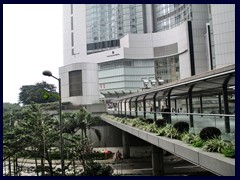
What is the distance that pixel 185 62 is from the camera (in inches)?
2313

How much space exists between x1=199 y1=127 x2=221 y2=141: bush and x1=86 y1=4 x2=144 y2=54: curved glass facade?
71207 millimetres

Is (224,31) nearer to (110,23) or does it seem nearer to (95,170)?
(95,170)

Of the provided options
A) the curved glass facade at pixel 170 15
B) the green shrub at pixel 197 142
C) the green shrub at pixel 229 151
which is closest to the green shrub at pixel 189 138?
the green shrub at pixel 197 142

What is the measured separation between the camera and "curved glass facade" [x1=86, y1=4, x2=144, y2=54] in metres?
76.1

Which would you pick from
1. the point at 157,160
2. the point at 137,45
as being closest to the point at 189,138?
the point at 157,160

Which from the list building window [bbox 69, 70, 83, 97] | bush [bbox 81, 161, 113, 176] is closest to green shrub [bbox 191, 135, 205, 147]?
bush [bbox 81, 161, 113, 176]

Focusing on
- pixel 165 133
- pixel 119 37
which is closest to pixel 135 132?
pixel 165 133

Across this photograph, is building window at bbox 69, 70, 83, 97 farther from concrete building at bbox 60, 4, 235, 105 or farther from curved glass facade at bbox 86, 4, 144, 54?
curved glass facade at bbox 86, 4, 144, 54

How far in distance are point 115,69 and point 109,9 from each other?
25441 millimetres

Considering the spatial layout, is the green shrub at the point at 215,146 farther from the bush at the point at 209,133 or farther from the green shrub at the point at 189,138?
the green shrub at the point at 189,138

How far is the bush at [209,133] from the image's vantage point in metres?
6.35

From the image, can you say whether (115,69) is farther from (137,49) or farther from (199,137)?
(199,137)

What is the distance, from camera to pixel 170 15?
2813 inches
